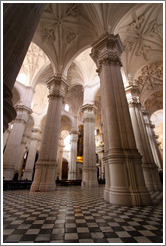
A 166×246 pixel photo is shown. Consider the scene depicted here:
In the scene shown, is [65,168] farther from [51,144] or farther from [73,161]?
[51,144]

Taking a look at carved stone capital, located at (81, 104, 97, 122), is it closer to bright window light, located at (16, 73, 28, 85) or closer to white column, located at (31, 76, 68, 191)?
white column, located at (31, 76, 68, 191)

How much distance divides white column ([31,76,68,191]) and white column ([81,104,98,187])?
365 centimetres

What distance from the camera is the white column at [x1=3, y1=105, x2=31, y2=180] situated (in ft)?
34.2

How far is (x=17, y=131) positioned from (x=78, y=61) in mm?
10082

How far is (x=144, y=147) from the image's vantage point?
8.45 metres

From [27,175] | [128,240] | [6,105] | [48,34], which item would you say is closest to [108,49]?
[6,105]

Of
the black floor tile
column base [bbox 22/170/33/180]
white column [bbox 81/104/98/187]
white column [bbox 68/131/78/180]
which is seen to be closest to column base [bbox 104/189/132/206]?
the black floor tile

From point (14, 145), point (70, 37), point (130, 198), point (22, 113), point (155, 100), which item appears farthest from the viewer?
point (155, 100)

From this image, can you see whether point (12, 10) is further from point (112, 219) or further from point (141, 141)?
point (141, 141)

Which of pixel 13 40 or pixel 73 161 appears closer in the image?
pixel 13 40

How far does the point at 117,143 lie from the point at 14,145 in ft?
34.3

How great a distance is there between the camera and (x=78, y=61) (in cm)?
1355

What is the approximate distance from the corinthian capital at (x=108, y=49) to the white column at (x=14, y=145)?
9.41m

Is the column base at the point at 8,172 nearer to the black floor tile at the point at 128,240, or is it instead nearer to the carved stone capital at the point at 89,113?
the carved stone capital at the point at 89,113
